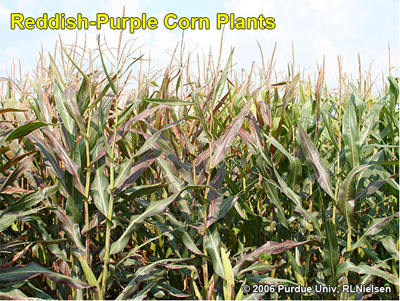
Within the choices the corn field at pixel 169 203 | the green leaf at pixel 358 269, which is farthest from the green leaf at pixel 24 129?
the green leaf at pixel 358 269

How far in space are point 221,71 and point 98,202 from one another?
3.20ft

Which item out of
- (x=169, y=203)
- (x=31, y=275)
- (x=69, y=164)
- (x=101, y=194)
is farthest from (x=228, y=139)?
(x=31, y=275)

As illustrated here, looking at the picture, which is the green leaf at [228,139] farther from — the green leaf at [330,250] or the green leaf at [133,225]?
the green leaf at [330,250]

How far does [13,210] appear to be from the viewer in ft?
5.19

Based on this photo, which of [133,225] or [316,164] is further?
[316,164]

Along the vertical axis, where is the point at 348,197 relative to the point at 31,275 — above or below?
above

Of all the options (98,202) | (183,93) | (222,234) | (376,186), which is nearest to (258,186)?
(222,234)

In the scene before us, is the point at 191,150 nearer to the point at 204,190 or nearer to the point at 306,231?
the point at 204,190

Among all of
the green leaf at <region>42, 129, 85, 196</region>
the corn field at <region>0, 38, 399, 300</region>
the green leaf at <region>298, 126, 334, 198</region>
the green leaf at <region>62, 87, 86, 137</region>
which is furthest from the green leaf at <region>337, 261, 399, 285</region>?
the green leaf at <region>62, 87, 86, 137</region>

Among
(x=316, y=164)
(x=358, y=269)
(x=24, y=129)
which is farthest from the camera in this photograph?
(x=316, y=164)

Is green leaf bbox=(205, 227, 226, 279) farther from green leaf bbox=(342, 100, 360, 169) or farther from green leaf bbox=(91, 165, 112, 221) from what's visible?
green leaf bbox=(342, 100, 360, 169)

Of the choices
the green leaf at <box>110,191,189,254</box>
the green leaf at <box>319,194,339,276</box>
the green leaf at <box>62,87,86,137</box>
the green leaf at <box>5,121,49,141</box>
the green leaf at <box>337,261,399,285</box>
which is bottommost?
the green leaf at <box>337,261,399,285</box>

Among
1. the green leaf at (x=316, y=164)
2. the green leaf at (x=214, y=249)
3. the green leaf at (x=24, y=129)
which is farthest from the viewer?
the green leaf at (x=316, y=164)

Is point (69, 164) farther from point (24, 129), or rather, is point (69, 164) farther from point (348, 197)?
point (348, 197)
